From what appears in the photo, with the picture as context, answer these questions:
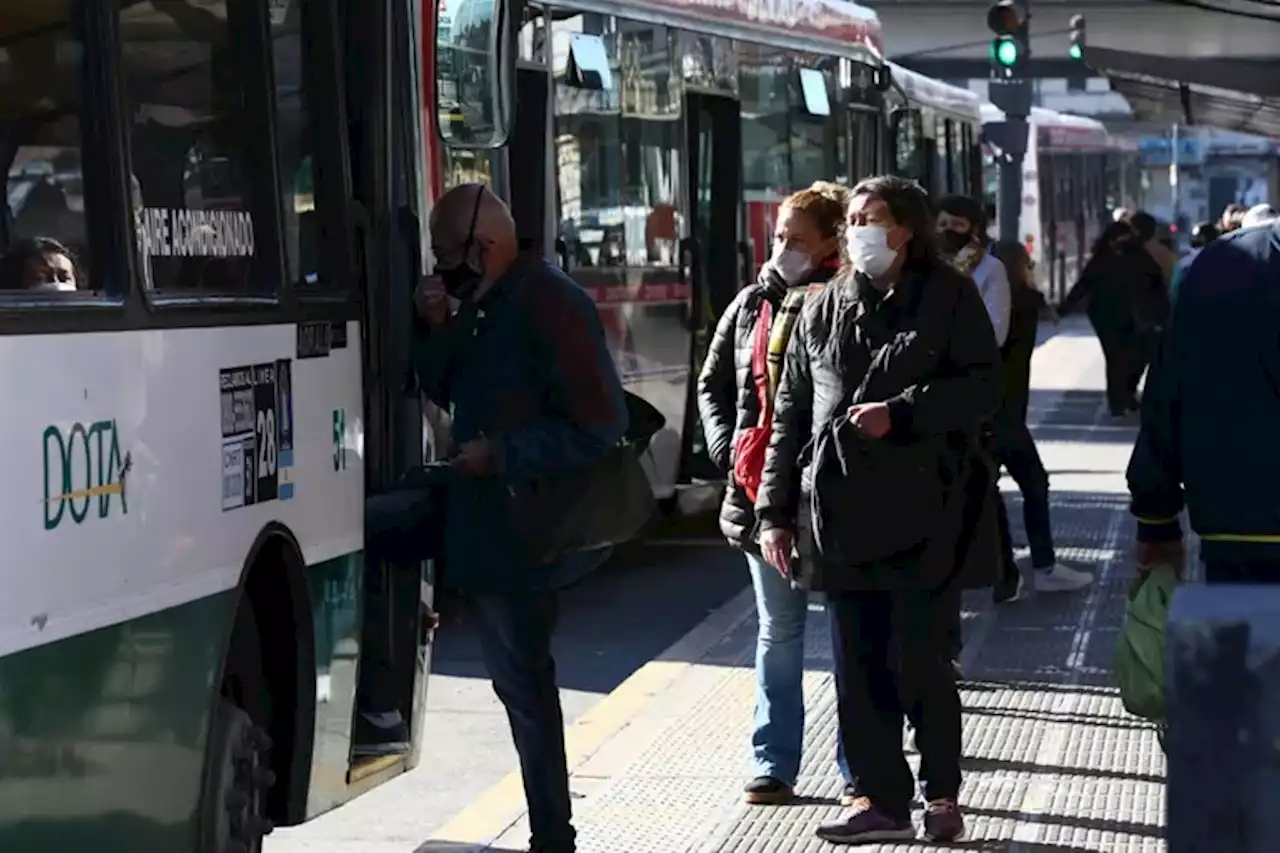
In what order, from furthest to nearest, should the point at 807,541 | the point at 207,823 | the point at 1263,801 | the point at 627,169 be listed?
the point at 627,169 → the point at 807,541 → the point at 207,823 → the point at 1263,801

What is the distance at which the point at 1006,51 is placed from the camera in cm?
2591

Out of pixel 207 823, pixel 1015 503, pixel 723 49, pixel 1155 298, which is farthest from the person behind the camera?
pixel 1155 298

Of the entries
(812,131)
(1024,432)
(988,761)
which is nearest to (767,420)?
(988,761)

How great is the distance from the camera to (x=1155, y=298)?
2316 cm

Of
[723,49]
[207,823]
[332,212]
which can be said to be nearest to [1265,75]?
[723,49]

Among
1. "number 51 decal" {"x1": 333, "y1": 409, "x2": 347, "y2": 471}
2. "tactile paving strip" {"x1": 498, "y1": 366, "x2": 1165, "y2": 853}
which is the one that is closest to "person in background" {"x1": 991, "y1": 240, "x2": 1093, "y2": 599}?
"tactile paving strip" {"x1": 498, "y1": 366, "x2": 1165, "y2": 853}

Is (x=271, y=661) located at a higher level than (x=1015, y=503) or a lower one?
higher

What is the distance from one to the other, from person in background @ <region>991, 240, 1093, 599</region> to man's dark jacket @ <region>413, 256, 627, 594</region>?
206 inches

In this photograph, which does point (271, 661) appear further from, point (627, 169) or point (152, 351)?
point (627, 169)

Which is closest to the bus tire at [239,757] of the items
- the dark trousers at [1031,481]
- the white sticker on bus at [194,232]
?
the white sticker on bus at [194,232]

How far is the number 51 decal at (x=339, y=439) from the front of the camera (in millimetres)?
6500

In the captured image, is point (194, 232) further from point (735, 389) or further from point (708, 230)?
point (708, 230)

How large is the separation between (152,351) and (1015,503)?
42.0ft

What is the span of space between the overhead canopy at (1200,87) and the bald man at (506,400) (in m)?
7.80
